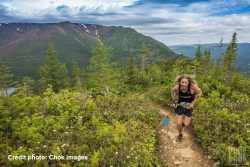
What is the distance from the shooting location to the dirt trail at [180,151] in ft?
27.2

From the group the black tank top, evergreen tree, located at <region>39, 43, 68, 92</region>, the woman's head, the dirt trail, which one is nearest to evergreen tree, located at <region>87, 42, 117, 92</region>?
evergreen tree, located at <region>39, 43, 68, 92</region>

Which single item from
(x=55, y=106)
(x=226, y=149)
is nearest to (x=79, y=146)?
(x=55, y=106)

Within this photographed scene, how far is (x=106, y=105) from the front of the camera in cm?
1195

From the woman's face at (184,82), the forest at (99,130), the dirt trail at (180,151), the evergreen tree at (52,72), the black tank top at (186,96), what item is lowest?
the evergreen tree at (52,72)

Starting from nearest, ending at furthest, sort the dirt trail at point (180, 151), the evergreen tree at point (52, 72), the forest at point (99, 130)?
the forest at point (99, 130) < the dirt trail at point (180, 151) < the evergreen tree at point (52, 72)

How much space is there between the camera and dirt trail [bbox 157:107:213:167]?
8.30m

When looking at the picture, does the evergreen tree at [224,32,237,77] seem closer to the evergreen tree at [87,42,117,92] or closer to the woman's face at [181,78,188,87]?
the evergreen tree at [87,42,117,92]

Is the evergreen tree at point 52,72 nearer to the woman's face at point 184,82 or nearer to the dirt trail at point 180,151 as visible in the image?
the dirt trail at point 180,151

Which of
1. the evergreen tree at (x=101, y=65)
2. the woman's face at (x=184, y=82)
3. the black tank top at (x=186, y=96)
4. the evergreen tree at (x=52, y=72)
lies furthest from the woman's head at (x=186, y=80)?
the evergreen tree at (x=52, y=72)

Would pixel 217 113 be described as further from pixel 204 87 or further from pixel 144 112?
pixel 204 87

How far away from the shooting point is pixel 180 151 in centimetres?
910

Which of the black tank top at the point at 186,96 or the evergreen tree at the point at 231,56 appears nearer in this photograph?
the black tank top at the point at 186,96

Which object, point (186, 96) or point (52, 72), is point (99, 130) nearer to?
point (186, 96)

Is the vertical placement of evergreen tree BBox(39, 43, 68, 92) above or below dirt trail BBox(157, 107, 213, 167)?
below
